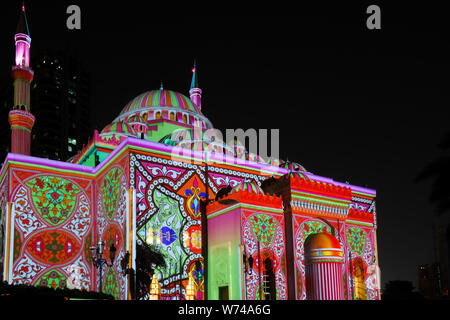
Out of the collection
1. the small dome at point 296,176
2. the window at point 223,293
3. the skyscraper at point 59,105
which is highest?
the skyscraper at point 59,105

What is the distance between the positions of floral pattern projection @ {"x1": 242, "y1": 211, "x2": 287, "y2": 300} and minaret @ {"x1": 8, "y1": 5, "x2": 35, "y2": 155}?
1080 cm

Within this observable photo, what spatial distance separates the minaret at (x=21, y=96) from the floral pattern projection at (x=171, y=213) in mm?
7156

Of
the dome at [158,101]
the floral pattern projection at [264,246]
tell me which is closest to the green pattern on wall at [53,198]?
the floral pattern projection at [264,246]

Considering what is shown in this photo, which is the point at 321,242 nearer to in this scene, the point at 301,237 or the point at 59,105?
the point at 301,237

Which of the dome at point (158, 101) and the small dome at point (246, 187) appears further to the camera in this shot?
the dome at point (158, 101)

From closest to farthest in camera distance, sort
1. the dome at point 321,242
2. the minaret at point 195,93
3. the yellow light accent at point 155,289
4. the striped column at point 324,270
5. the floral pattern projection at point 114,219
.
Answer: the yellow light accent at point 155,289 < the floral pattern projection at point 114,219 < the striped column at point 324,270 < the dome at point 321,242 < the minaret at point 195,93

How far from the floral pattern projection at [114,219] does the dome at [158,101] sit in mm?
8987

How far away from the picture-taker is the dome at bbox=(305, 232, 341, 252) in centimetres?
1920

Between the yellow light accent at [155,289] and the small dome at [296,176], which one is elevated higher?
the small dome at [296,176]

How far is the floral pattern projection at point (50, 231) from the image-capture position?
757 inches

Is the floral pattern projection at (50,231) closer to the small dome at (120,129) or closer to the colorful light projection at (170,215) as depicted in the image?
the colorful light projection at (170,215)

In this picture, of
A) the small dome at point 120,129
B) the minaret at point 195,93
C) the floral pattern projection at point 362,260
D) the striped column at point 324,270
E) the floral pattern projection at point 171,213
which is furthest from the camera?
the minaret at point 195,93

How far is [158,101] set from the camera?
2947cm
